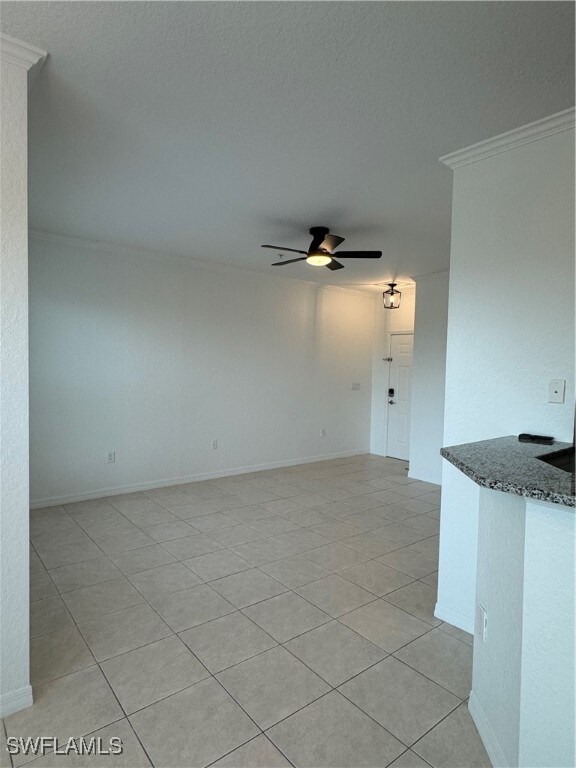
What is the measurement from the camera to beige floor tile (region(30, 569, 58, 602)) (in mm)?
2818

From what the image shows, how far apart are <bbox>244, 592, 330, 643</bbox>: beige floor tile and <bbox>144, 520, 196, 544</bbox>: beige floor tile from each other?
4.27 ft

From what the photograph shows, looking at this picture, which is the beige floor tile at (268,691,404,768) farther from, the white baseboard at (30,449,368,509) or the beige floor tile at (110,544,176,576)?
the white baseboard at (30,449,368,509)

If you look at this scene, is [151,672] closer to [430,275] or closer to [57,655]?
[57,655]

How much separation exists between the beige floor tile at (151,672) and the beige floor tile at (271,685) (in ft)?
0.57

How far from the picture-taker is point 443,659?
2.27m

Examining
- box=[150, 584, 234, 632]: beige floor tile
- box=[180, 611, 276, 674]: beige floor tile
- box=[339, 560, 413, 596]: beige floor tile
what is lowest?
box=[180, 611, 276, 674]: beige floor tile

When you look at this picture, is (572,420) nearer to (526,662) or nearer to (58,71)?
(526,662)

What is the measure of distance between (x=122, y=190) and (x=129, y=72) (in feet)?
4.81

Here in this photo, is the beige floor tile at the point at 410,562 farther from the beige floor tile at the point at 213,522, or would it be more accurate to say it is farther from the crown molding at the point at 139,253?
the crown molding at the point at 139,253

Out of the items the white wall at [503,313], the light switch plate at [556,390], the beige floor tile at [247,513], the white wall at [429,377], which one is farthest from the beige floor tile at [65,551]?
the white wall at [429,377]

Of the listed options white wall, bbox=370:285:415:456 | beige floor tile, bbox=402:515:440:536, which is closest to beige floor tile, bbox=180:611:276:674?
beige floor tile, bbox=402:515:440:536

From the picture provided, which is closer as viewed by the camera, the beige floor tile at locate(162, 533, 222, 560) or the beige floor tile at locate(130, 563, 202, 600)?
the beige floor tile at locate(130, 563, 202, 600)

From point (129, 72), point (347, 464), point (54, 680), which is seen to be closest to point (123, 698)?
point (54, 680)

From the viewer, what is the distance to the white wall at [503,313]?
215cm
